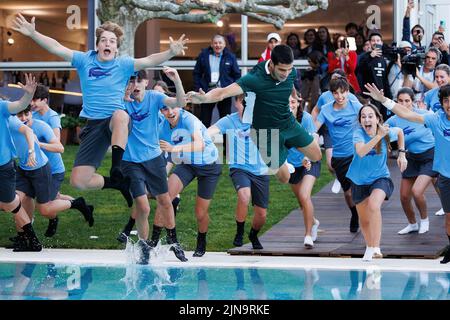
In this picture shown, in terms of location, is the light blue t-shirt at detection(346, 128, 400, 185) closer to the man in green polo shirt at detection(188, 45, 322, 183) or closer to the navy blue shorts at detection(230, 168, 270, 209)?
the man in green polo shirt at detection(188, 45, 322, 183)

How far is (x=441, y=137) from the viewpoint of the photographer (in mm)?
10875

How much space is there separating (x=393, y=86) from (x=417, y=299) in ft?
32.7

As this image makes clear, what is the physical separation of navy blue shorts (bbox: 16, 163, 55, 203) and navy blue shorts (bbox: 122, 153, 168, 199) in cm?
155

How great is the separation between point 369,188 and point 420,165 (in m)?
1.46

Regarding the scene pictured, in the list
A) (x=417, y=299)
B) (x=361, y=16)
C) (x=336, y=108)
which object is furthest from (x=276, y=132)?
(x=361, y=16)

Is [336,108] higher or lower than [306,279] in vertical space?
higher

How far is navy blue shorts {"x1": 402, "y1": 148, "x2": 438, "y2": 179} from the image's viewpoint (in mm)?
12477

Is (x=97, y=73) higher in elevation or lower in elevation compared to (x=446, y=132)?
higher

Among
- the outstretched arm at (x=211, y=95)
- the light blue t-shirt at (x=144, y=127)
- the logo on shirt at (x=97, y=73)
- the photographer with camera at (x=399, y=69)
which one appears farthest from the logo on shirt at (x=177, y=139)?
→ the photographer with camera at (x=399, y=69)

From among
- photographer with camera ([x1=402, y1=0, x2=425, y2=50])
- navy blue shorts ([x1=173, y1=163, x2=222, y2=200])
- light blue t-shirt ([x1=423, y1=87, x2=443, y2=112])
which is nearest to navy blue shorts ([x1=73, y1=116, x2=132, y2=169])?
navy blue shorts ([x1=173, y1=163, x2=222, y2=200])

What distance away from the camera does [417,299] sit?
8297mm

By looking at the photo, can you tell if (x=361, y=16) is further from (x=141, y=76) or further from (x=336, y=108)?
(x=141, y=76)

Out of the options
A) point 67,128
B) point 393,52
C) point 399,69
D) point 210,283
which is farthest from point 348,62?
point 210,283

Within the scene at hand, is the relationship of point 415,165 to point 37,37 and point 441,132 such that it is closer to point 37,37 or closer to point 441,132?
point 441,132
